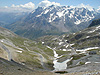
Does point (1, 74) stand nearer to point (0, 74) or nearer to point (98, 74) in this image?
point (0, 74)

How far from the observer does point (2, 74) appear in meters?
32.9

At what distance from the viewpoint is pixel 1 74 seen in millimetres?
32719

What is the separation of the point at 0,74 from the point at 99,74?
2802cm

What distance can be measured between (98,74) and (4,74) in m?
27.0

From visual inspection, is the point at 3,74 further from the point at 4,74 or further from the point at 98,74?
the point at 98,74

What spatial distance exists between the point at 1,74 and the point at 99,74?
27819 mm

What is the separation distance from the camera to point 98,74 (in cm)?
3238

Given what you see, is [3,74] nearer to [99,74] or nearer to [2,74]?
[2,74]

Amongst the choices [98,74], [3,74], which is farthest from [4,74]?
[98,74]

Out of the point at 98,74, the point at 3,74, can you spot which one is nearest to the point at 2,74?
the point at 3,74

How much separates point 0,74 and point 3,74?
33.4 inches

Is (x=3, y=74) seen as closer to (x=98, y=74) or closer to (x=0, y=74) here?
(x=0, y=74)

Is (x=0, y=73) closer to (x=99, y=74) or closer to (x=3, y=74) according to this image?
(x=3, y=74)

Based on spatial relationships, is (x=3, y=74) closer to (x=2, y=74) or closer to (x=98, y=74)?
(x=2, y=74)
